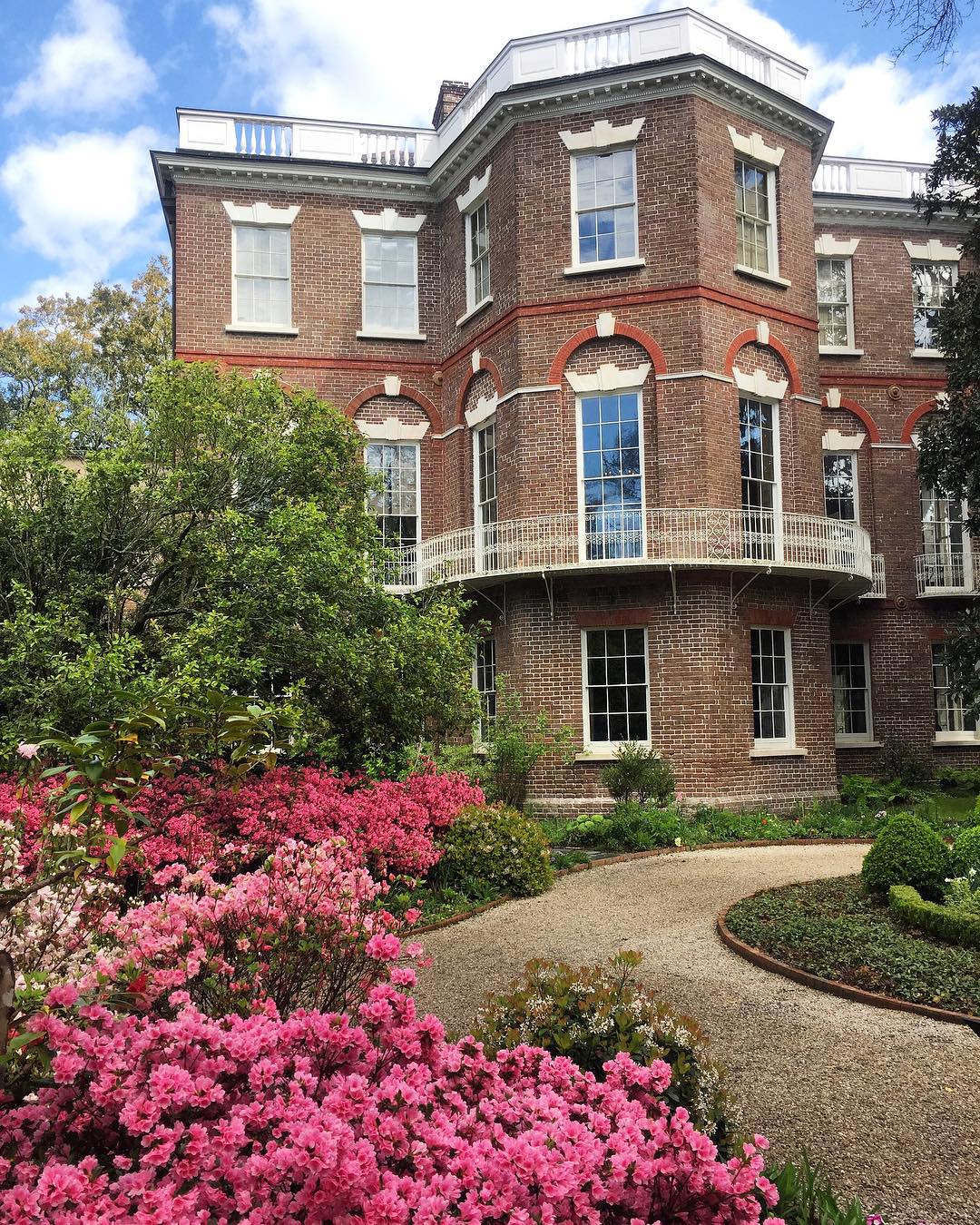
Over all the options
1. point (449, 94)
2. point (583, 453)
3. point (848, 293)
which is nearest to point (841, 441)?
point (848, 293)

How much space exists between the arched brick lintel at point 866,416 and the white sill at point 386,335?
31.0 feet

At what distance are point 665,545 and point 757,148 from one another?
7958 mm

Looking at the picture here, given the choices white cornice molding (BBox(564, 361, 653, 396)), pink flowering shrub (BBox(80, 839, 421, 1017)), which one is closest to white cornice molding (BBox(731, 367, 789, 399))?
white cornice molding (BBox(564, 361, 653, 396))

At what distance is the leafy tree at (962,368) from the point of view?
17328 mm

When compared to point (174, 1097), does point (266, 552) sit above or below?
above

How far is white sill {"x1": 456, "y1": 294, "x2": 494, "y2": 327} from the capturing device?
19172 millimetres

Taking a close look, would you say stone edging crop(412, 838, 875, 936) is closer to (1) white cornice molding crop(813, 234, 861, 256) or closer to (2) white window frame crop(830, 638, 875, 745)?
(2) white window frame crop(830, 638, 875, 745)

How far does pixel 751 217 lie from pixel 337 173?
8493mm

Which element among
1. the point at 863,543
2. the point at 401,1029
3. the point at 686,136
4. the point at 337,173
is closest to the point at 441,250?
the point at 337,173

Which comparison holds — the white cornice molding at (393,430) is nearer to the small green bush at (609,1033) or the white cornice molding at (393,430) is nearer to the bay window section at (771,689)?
the bay window section at (771,689)

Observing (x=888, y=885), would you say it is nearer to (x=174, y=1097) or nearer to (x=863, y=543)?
(x=174, y=1097)

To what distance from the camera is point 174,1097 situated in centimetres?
259

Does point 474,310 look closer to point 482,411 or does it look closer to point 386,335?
point 482,411

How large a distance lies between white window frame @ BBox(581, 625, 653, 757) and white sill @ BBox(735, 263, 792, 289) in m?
6.66
